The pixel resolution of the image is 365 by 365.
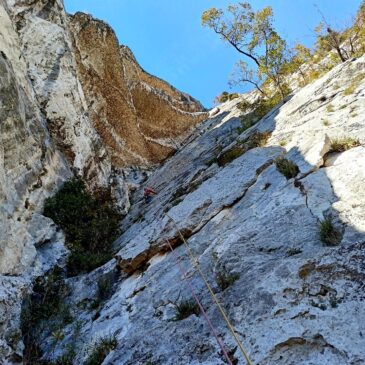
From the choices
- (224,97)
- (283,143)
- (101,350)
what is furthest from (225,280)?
(224,97)

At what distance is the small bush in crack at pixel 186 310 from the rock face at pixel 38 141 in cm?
342

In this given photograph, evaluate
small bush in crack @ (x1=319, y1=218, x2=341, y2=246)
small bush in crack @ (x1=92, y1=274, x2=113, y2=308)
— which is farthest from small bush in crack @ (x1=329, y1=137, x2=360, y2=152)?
small bush in crack @ (x1=92, y1=274, x2=113, y2=308)

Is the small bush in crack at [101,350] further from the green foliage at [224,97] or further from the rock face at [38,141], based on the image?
the green foliage at [224,97]

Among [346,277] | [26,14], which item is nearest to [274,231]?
[346,277]

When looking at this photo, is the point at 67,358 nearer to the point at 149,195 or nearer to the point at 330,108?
the point at 330,108

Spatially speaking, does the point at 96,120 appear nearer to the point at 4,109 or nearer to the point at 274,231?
the point at 4,109

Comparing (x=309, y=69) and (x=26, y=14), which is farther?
(x=309, y=69)

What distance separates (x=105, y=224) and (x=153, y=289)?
6.89 meters

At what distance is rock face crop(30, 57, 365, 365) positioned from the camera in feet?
17.7

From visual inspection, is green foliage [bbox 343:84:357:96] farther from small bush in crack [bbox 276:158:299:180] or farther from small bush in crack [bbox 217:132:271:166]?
small bush in crack [bbox 276:158:299:180]

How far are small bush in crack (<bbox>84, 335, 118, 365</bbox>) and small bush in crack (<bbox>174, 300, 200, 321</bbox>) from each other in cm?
129

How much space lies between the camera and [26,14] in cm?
1803

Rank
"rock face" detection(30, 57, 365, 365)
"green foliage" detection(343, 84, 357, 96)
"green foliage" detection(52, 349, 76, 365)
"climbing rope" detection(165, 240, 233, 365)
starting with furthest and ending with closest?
Answer: "green foliage" detection(343, 84, 357, 96) < "green foliage" detection(52, 349, 76, 365) < "climbing rope" detection(165, 240, 233, 365) < "rock face" detection(30, 57, 365, 365)

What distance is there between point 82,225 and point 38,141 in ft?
10.6
